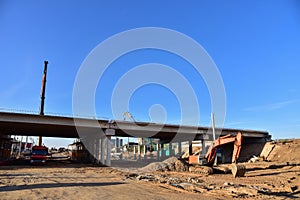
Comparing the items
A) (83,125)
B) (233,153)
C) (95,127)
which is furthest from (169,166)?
(83,125)

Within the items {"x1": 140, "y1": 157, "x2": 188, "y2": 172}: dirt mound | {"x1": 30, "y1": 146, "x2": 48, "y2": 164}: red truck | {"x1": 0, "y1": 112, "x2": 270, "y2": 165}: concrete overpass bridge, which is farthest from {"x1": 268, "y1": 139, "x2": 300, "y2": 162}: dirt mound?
{"x1": 30, "y1": 146, "x2": 48, "y2": 164}: red truck

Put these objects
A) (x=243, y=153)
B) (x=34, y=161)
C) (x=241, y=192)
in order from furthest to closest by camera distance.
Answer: (x=243, y=153) < (x=34, y=161) < (x=241, y=192)

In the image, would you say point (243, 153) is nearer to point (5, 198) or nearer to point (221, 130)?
point (221, 130)

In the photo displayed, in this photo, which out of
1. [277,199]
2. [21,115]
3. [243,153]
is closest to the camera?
[277,199]

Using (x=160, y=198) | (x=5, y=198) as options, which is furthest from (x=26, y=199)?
(x=160, y=198)

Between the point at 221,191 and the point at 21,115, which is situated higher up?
the point at 21,115

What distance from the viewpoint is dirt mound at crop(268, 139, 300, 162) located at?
41.4 metres

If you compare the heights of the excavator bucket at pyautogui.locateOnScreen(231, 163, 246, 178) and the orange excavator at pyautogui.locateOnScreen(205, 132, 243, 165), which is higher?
the orange excavator at pyautogui.locateOnScreen(205, 132, 243, 165)

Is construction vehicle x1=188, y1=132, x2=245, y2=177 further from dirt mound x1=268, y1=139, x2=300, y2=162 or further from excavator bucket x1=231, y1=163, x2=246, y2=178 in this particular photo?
dirt mound x1=268, y1=139, x2=300, y2=162

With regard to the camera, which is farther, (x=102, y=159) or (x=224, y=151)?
(x=224, y=151)

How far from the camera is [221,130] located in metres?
50.5

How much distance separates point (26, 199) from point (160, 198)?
535cm

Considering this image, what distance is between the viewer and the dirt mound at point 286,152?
41.4m

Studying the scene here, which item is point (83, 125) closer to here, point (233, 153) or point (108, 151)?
point (108, 151)
